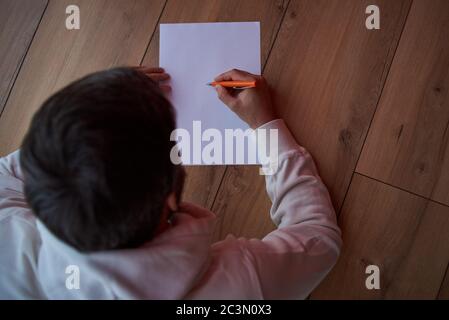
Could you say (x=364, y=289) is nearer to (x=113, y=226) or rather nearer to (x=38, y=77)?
(x=113, y=226)

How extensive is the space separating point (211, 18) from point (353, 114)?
1.10 ft

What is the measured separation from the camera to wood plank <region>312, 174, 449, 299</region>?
24.5 inches

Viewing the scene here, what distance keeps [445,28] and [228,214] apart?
0.54 meters

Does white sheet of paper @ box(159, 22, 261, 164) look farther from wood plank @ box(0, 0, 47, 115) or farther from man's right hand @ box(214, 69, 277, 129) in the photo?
wood plank @ box(0, 0, 47, 115)

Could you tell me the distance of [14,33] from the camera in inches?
29.5

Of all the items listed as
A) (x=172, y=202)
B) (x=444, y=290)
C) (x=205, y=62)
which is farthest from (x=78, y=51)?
(x=444, y=290)

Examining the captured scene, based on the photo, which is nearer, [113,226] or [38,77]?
[113,226]

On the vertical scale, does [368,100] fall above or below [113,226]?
above

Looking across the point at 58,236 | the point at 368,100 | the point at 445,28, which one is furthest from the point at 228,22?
the point at 58,236

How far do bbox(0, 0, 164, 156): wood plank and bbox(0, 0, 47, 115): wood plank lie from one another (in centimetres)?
2
